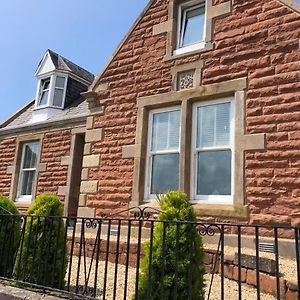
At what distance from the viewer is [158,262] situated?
11.1ft

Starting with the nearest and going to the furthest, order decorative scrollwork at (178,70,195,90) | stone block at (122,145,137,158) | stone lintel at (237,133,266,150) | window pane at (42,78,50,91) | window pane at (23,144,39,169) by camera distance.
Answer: stone lintel at (237,133,266,150) < decorative scrollwork at (178,70,195,90) < stone block at (122,145,137,158) < window pane at (23,144,39,169) < window pane at (42,78,50,91)

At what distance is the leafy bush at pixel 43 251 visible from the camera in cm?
420

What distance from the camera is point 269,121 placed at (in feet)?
18.9

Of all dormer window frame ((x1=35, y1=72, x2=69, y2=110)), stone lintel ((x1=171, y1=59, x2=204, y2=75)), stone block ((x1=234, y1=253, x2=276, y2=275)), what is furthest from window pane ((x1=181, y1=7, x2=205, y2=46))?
dormer window frame ((x1=35, y1=72, x2=69, y2=110))

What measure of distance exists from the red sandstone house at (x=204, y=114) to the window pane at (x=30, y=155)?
5.14 m

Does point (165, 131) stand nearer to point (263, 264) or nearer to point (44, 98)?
point (263, 264)

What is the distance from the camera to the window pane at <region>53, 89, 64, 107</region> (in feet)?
44.6

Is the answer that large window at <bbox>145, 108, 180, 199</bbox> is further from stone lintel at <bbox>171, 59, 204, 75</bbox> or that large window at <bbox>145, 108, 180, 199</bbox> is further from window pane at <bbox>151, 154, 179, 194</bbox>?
stone lintel at <bbox>171, 59, 204, 75</bbox>

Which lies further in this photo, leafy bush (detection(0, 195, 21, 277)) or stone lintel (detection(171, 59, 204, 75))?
stone lintel (detection(171, 59, 204, 75))

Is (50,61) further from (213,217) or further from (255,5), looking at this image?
(213,217)

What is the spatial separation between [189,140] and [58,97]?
343 inches

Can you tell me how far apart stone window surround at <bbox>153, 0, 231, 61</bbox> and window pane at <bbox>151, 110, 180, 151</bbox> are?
1.22m

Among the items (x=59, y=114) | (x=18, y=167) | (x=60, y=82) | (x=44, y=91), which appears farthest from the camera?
(x=44, y=91)

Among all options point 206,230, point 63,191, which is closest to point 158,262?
point 206,230
